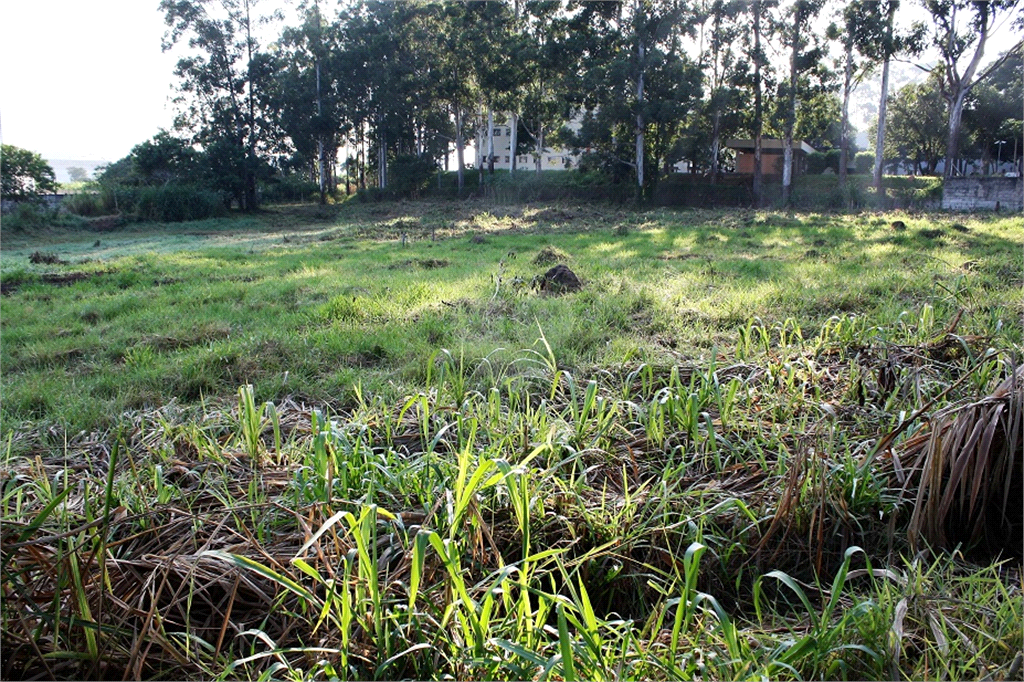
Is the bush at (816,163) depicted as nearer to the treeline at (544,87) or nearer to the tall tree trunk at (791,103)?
the treeline at (544,87)

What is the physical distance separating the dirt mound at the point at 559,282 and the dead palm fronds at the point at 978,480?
4.33m

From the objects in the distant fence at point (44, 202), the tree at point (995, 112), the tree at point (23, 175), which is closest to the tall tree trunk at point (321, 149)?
the distant fence at point (44, 202)

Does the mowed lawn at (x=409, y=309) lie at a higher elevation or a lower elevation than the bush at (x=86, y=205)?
lower

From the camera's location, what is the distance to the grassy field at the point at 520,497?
1593 millimetres

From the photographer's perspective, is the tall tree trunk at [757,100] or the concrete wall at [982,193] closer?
the concrete wall at [982,193]

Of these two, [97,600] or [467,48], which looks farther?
[467,48]

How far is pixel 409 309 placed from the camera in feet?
18.3

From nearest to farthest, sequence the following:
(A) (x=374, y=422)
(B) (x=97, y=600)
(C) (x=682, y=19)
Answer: (B) (x=97, y=600) → (A) (x=374, y=422) → (C) (x=682, y=19)

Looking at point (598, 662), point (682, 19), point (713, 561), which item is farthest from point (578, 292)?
point (682, 19)

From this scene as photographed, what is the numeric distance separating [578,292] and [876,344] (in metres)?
2.94

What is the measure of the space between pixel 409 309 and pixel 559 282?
1.65 metres

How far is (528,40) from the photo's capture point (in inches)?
1117

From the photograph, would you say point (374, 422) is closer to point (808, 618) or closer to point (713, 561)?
point (713, 561)

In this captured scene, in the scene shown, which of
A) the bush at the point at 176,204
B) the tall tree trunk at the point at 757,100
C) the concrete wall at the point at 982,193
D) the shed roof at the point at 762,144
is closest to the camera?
the concrete wall at the point at 982,193
